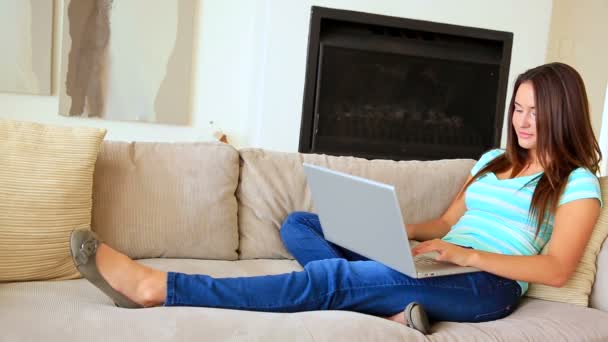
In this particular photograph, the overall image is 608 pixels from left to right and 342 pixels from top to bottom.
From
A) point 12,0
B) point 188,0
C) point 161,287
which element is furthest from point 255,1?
point 161,287

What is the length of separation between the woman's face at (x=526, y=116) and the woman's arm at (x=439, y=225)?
0.28 metres

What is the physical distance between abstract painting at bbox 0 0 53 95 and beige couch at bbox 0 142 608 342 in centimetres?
174

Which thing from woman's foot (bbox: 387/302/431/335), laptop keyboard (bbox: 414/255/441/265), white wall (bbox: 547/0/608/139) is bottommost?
woman's foot (bbox: 387/302/431/335)

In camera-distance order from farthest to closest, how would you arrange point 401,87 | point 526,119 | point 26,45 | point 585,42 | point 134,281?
point 585,42 < point 401,87 < point 26,45 < point 526,119 < point 134,281

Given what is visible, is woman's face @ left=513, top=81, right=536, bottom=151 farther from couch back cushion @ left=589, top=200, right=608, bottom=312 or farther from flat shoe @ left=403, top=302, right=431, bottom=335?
flat shoe @ left=403, top=302, right=431, bottom=335

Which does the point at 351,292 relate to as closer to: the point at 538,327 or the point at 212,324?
the point at 212,324

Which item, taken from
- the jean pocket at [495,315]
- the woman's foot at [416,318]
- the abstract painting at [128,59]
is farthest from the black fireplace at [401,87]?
the woman's foot at [416,318]

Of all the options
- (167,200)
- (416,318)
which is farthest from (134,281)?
(416,318)

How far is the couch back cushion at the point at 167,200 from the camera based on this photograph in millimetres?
1755

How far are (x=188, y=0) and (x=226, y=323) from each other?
2.55 metres

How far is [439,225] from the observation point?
6.18ft

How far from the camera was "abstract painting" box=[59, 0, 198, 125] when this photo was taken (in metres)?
3.35

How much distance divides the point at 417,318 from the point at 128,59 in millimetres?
2511

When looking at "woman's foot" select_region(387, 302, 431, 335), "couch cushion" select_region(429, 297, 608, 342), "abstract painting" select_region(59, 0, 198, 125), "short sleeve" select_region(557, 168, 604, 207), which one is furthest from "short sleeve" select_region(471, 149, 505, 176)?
"abstract painting" select_region(59, 0, 198, 125)
